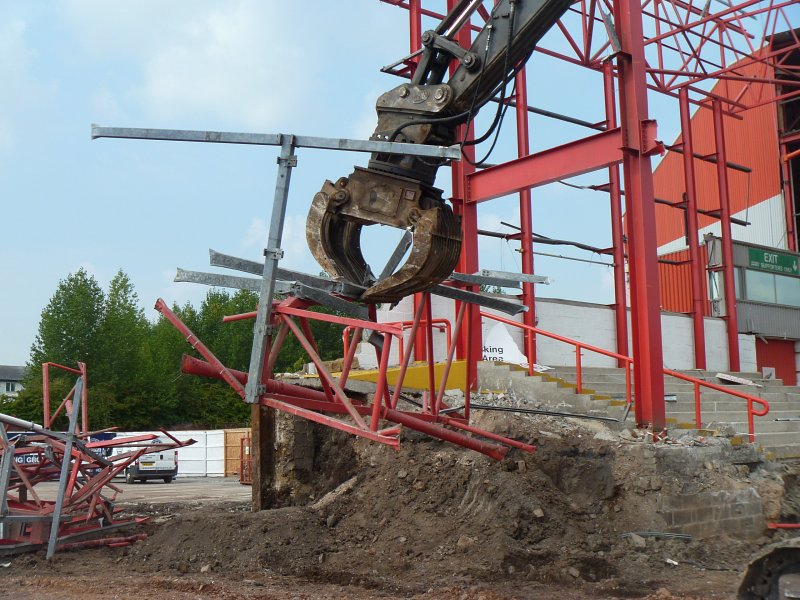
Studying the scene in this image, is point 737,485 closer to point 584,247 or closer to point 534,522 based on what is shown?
point 534,522

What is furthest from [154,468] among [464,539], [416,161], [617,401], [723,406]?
[416,161]

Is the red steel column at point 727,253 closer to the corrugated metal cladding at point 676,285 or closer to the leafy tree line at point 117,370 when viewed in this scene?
the corrugated metal cladding at point 676,285

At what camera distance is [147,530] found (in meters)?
11.6

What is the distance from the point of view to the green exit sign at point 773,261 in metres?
26.5

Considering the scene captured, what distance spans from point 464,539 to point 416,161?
410cm

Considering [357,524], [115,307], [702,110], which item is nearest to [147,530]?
[357,524]

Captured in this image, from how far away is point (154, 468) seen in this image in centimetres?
2995

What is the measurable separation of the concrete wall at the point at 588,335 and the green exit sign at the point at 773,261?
2.51 metres

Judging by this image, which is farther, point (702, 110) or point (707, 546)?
point (702, 110)

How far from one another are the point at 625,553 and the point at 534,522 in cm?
101

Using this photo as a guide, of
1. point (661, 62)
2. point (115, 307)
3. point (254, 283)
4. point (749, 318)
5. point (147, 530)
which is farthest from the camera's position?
point (115, 307)

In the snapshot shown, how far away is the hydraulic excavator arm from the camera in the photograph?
748 centimetres

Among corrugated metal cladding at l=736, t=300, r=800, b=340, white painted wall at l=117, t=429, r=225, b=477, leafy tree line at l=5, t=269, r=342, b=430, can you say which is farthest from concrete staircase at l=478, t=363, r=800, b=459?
leafy tree line at l=5, t=269, r=342, b=430

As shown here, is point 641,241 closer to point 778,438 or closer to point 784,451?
point 784,451
